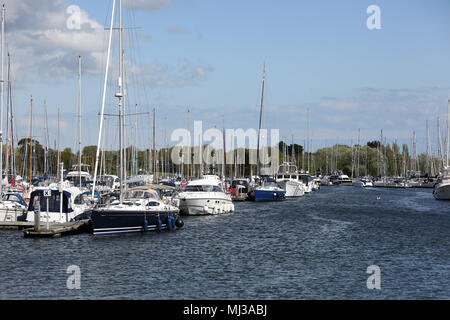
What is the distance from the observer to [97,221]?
40.3m

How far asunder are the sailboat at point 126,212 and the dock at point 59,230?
2477 mm

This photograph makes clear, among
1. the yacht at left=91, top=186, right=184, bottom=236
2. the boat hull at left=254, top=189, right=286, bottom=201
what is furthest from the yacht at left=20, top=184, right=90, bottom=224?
the boat hull at left=254, top=189, right=286, bottom=201

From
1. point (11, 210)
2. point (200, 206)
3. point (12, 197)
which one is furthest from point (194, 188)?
point (11, 210)

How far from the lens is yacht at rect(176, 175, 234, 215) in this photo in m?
60.0

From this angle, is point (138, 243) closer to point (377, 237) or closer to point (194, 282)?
point (194, 282)

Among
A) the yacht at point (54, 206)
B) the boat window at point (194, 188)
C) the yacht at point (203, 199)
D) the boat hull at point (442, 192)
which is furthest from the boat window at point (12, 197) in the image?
the boat hull at point (442, 192)

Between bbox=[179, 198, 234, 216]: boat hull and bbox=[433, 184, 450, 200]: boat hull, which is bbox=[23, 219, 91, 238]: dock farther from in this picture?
bbox=[433, 184, 450, 200]: boat hull

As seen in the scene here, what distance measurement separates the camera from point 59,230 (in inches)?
1613

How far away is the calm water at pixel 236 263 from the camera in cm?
2669

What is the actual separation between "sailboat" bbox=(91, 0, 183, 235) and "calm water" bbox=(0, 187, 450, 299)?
0.88m

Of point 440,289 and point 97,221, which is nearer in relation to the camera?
point 440,289

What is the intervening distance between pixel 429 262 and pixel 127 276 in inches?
669

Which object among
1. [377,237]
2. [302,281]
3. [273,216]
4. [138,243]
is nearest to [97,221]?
[138,243]
